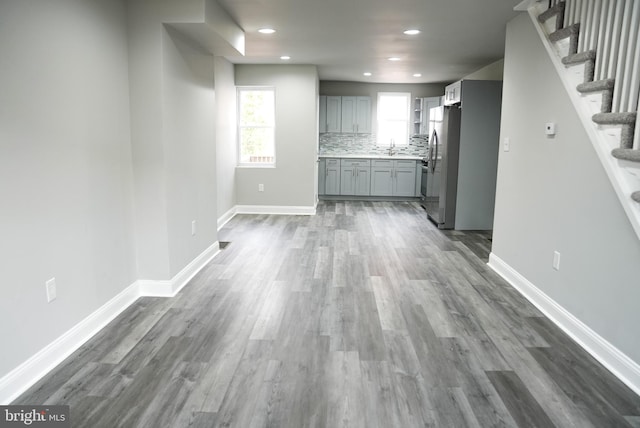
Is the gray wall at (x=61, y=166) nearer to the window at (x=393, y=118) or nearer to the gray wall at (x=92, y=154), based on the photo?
the gray wall at (x=92, y=154)

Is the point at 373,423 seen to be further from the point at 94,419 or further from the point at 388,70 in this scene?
the point at 388,70

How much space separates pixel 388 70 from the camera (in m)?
7.75

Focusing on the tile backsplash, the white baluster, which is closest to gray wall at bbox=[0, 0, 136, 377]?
the white baluster

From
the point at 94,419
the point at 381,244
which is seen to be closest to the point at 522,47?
A: the point at 381,244

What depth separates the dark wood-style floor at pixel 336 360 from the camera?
2260 millimetres

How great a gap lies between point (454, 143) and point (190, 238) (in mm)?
3976

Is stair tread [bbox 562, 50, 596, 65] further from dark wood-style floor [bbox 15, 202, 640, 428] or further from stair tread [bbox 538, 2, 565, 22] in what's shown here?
dark wood-style floor [bbox 15, 202, 640, 428]

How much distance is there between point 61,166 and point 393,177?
7.20 meters

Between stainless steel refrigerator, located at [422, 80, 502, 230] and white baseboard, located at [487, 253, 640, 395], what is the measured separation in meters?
2.38

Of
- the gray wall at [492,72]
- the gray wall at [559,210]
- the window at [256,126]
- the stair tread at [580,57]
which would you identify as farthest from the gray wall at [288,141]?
the stair tread at [580,57]

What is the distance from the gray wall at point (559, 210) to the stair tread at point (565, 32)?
0.72 ft

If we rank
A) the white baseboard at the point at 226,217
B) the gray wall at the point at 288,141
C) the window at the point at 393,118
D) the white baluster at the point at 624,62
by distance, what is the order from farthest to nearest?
the window at the point at 393,118
the gray wall at the point at 288,141
the white baseboard at the point at 226,217
the white baluster at the point at 624,62

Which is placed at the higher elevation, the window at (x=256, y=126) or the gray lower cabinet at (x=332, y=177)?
the window at (x=256, y=126)

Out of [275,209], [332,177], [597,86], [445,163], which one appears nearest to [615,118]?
[597,86]
